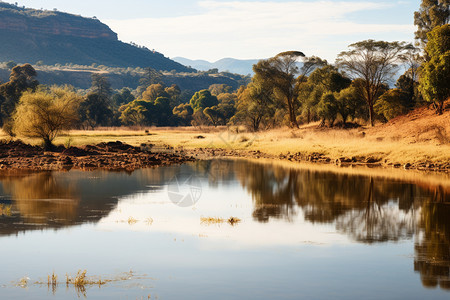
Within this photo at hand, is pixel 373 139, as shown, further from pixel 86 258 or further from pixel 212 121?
pixel 212 121

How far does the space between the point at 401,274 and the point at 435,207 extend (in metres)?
10.9

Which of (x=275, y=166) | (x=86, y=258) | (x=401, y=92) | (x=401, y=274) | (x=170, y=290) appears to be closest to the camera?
(x=170, y=290)

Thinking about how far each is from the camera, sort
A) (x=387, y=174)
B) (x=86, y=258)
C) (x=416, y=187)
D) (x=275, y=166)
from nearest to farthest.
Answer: (x=86, y=258) → (x=416, y=187) → (x=387, y=174) → (x=275, y=166)

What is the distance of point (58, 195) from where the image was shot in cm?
2716

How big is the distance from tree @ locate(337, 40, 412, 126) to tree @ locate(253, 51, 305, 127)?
11469 mm

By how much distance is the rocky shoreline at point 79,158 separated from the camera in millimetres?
43250

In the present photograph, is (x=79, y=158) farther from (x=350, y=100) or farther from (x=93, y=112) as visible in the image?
(x=93, y=112)

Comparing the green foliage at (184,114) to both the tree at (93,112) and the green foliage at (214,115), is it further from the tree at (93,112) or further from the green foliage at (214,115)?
the tree at (93,112)

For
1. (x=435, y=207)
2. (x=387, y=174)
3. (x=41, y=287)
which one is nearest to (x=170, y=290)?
(x=41, y=287)

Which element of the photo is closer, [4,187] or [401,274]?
[401,274]

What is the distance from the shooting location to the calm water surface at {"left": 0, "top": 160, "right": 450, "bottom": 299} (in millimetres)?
12578

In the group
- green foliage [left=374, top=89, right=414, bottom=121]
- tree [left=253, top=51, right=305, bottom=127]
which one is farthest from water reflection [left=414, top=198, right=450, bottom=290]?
tree [left=253, top=51, right=305, bottom=127]

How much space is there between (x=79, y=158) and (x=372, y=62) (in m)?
40.4

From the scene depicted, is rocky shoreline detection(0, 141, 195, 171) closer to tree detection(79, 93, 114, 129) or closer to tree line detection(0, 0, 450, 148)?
tree line detection(0, 0, 450, 148)
